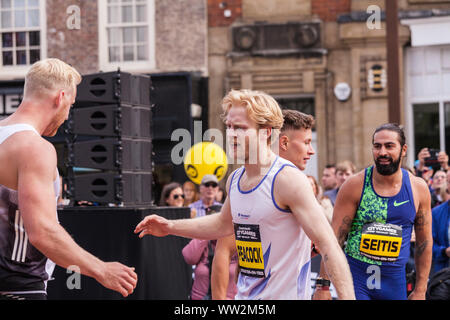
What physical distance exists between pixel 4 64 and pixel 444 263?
1354 cm

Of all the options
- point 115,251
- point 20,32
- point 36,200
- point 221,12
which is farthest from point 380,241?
point 20,32

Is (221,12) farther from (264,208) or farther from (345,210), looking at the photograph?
(264,208)

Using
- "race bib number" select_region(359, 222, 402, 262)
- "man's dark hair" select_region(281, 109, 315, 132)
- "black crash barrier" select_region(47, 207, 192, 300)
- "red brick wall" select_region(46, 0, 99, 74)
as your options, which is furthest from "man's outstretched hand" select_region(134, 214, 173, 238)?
"red brick wall" select_region(46, 0, 99, 74)

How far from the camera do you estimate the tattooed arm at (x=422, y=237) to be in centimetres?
603

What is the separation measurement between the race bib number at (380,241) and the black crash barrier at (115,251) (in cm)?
330

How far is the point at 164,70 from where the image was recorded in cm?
1838

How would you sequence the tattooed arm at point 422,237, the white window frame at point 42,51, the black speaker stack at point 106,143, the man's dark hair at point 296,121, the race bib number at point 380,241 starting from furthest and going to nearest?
the white window frame at point 42,51 → the black speaker stack at point 106,143 → the tattooed arm at point 422,237 → the race bib number at point 380,241 → the man's dark hair at point 296,121

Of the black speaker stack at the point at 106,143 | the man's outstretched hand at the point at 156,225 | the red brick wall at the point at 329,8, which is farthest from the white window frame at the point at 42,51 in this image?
the man's outstretched hand at the point at 156,225

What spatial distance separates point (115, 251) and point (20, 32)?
11.8 meters

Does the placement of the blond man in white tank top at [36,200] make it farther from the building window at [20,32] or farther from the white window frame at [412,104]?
the building window at [20,32]

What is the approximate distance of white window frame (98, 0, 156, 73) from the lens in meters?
18.6

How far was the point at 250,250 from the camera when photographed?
425 centimetres

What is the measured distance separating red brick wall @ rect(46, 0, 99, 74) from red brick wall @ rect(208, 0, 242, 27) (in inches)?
106
